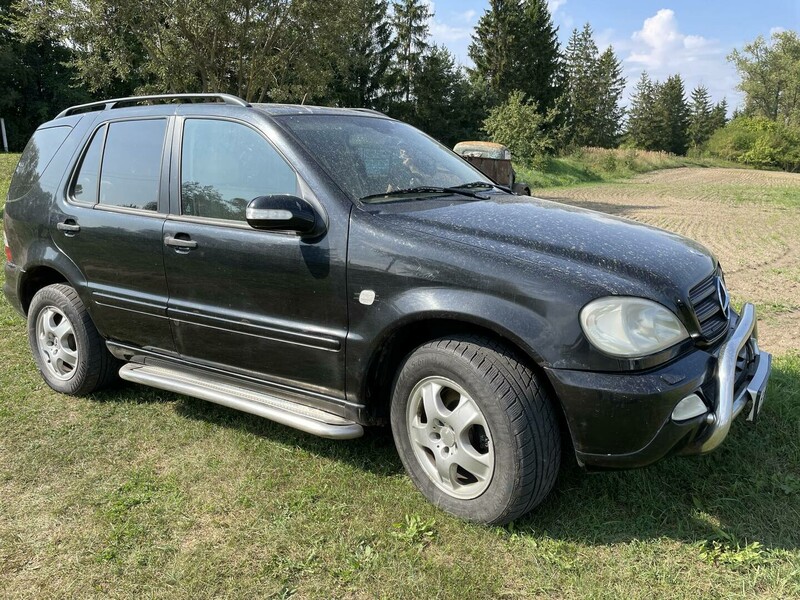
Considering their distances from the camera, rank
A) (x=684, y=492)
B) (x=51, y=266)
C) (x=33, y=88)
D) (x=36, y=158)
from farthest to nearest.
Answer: (x=33, y=88), (x=36, y=158), (x=51, y=266), (x=684, y=492)

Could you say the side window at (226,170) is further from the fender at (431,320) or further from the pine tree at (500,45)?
the pine tree at (500,45)

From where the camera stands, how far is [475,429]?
2756 mm

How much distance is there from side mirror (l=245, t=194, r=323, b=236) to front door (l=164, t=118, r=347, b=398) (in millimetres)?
106

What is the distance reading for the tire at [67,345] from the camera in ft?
13.3

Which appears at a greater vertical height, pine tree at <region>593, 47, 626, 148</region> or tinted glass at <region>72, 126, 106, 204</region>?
pine tree at <region>593, 47, 626, 148</region>

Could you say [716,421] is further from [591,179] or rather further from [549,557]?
[591,179]

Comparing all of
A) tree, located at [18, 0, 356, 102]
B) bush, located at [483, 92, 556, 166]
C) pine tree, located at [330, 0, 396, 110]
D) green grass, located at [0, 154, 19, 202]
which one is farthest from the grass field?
pine tree, located at [330, 0, 396, 110]

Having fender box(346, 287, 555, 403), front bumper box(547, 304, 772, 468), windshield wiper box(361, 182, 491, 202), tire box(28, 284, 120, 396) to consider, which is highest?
windshield wiper box(361, 182, 491, 202)

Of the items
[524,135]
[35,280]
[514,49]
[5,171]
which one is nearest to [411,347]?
[35,280]

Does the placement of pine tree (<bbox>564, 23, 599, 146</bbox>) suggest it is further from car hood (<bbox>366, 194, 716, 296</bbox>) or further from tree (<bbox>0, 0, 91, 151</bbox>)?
car hood (<bbox>366, 194, 716, 296</bbox>)

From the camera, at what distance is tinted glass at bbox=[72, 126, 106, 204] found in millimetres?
3939

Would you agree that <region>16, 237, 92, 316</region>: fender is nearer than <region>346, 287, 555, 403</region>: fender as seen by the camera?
No

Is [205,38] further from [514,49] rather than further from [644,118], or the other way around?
[644,118]

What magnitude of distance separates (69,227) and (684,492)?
3.81 m
